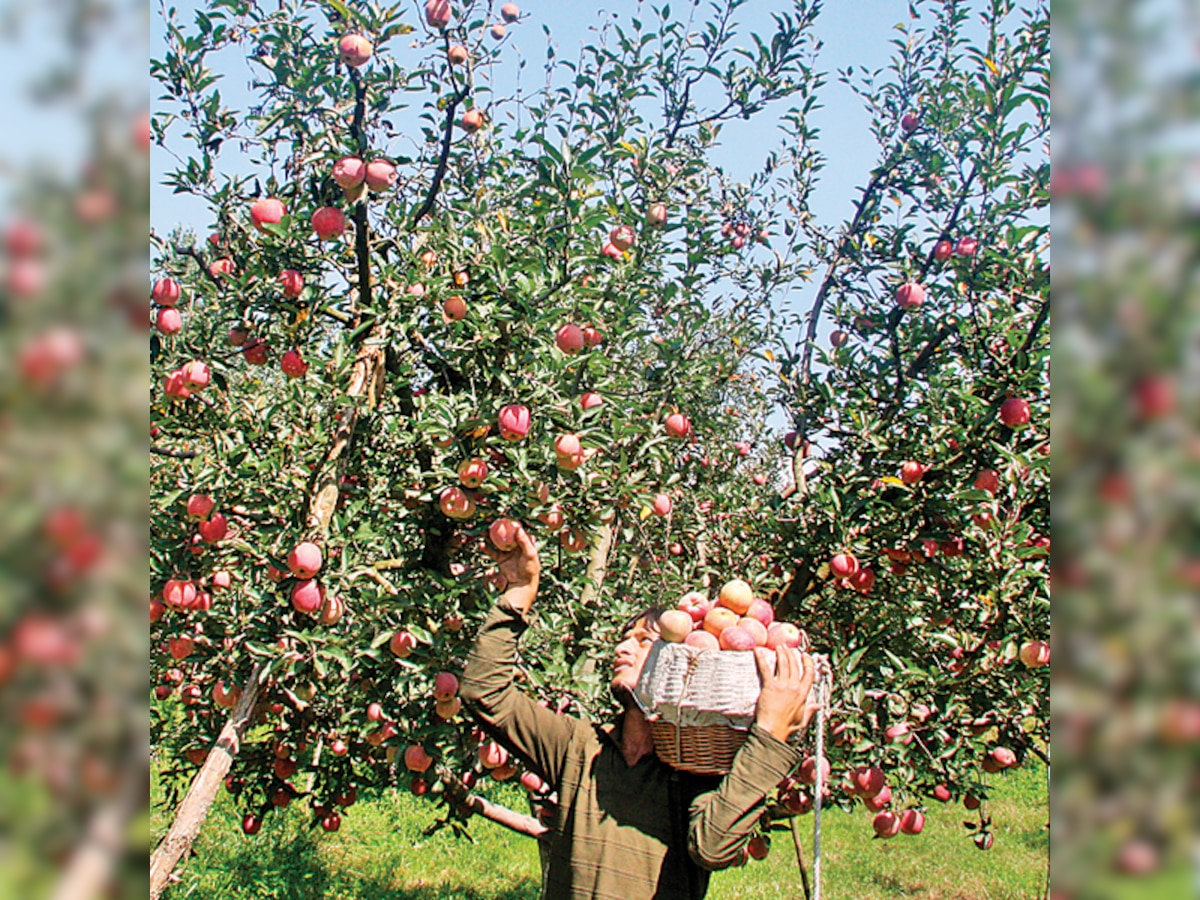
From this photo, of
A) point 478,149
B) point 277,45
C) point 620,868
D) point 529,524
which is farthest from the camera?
point 478,149

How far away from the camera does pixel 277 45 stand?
270 centimetres

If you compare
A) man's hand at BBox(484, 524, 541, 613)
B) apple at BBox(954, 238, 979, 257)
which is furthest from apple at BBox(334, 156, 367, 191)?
apple at BBox(954, 238, 979, 257)

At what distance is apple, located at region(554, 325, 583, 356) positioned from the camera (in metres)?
2.38

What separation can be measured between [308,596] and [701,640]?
98 centimetres

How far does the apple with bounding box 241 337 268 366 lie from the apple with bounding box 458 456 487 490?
2.48ft

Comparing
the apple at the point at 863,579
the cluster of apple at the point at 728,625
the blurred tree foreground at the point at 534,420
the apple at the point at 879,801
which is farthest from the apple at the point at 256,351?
the apple at the point at 879,801

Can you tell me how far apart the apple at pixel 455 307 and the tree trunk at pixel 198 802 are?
1040mm

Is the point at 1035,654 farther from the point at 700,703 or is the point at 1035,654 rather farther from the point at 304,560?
the point at 304,560

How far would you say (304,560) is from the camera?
7.17 ft

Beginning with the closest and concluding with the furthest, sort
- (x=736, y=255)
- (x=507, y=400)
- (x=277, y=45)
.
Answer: (x=507, y=400), (x=277, y=45), (x=736, y=255)

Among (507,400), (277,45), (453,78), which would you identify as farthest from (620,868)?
(277,45)
